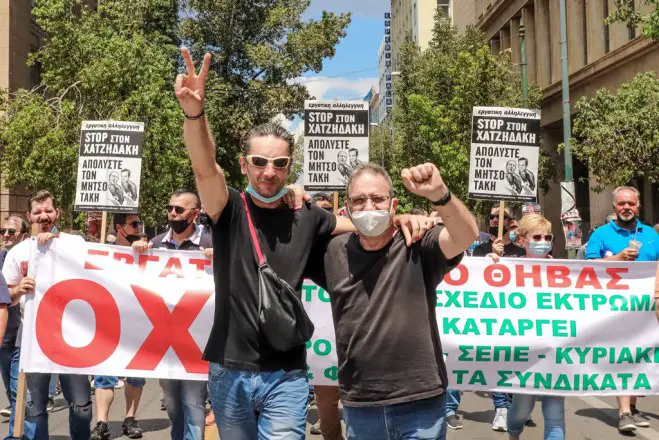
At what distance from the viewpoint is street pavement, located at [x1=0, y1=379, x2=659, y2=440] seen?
745 cm

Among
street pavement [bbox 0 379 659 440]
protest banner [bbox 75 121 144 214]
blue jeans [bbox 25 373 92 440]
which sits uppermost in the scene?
protest banner [bbox 75 121 144 214]

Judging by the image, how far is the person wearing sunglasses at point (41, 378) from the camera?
19.4ft

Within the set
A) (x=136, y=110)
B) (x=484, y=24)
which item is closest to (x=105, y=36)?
(x=136, y=110)

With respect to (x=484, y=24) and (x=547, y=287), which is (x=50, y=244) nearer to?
(x=547, y=287)

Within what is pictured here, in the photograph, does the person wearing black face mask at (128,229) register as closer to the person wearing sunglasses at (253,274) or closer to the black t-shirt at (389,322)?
the person wearing sunglasses at (253,274)

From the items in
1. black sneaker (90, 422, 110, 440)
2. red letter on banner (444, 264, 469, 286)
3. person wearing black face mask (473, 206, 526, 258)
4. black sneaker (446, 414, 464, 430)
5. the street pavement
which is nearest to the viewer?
red letter on banner (444, 264, 469, 286)

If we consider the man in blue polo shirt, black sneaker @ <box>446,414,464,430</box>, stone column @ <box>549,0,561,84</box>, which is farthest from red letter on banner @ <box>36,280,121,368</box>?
stone column @ <box>549,0,561,84</box>

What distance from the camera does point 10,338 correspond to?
6434 mm

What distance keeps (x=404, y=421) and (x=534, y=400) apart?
2.92 metres

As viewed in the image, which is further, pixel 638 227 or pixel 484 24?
pixel 484 24

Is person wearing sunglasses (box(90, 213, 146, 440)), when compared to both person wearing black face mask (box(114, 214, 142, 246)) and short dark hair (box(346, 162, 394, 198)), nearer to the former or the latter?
person wearing black face mask (box(114, 214, 142, 246))

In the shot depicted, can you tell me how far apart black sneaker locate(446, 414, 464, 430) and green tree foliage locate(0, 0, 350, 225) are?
592 inches

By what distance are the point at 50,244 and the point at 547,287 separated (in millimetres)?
3721

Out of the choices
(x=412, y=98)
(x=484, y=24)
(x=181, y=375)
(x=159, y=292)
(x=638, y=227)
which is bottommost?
(x=181, y=375)
